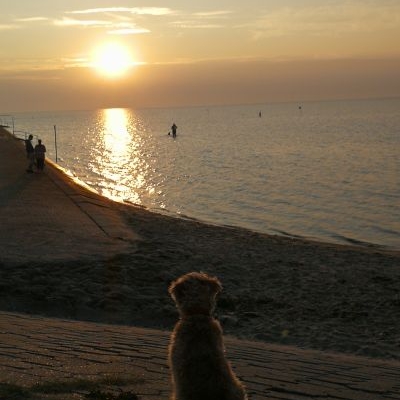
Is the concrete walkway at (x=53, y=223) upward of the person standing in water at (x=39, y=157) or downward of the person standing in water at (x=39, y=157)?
downward

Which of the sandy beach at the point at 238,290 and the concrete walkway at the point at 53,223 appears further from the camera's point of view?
the concrete walkway at the point at 53,223

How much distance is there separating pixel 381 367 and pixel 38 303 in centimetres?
553

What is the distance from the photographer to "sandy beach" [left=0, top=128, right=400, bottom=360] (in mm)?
10398

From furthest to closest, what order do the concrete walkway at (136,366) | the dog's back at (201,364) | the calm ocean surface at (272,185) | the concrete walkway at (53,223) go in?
1. the calm ocean surface at (272,185)
2. the concrete walkway at (53,223)
3. the concrete walkway at (136,366)
4. the dog's back at (201,364)

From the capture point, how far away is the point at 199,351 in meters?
3.71

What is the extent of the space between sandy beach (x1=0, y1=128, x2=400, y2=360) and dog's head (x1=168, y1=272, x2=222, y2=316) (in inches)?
245

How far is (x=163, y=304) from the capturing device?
36.8 feet

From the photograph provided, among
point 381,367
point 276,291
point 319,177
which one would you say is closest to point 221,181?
point 319,177

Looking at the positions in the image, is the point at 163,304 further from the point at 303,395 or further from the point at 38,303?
the point at 303,395

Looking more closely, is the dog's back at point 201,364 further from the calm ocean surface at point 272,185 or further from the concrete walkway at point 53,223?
the calm ocean surface at point 272,185

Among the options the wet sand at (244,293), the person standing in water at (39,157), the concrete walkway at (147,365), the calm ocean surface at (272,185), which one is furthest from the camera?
the person standing in water at (39,157)

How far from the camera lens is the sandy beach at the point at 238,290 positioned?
34.1 feet

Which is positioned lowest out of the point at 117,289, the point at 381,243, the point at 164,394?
the point at 381,243

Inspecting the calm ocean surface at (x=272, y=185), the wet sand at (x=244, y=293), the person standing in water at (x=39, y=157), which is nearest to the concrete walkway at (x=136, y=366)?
the wet sand at (x=244, y=293)
